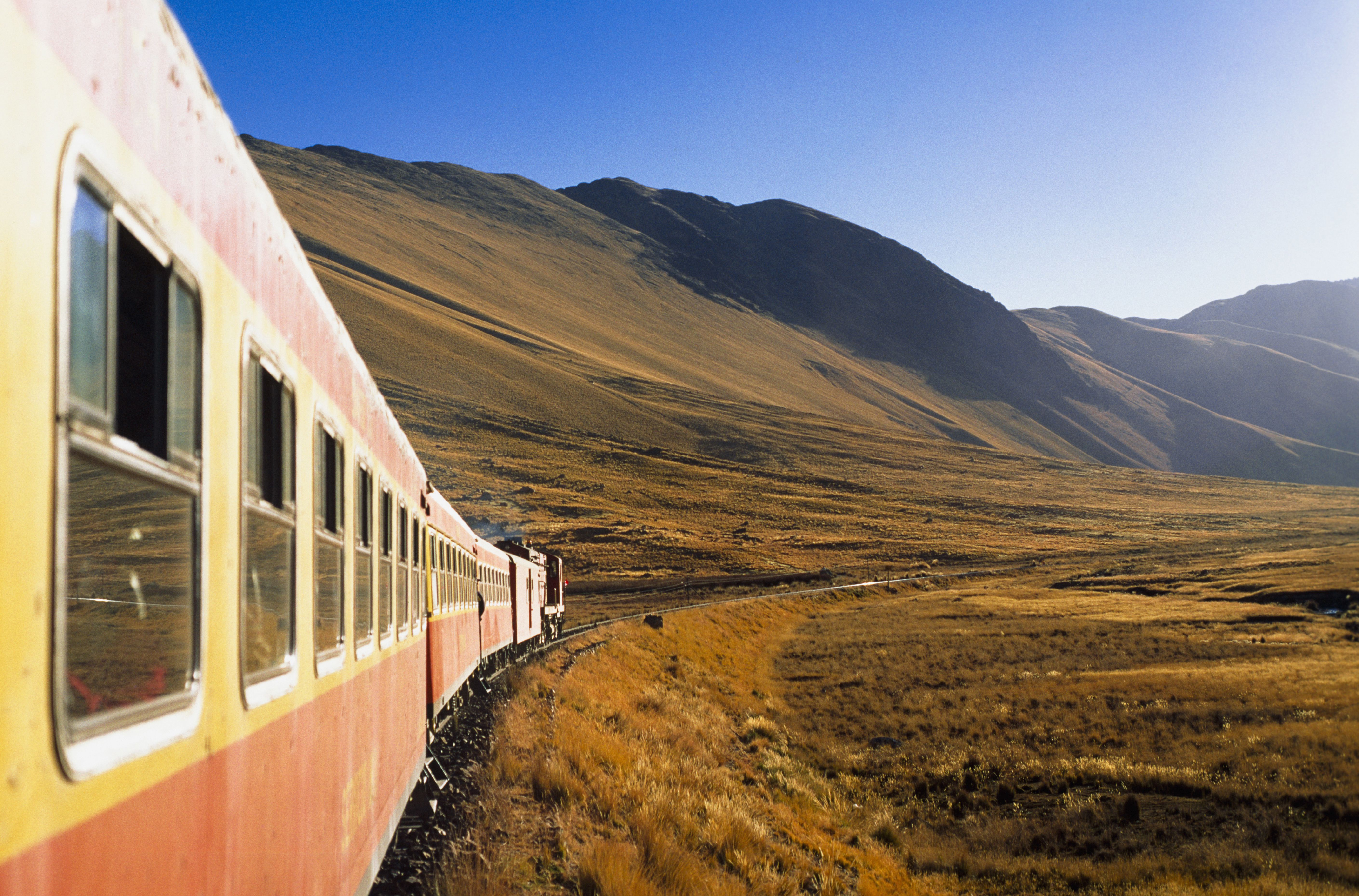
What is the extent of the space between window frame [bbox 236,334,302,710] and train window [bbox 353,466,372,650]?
1361 mm

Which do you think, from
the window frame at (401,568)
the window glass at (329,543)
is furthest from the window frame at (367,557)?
the window frame at (401,568)

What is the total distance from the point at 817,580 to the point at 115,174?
209ft

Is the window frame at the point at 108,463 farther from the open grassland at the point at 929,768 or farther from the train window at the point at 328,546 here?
the open grassland at the point at 929,768

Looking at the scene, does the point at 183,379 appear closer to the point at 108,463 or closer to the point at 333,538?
the point at 108,463

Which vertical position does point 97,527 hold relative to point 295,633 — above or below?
above

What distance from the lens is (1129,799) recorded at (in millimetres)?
13289

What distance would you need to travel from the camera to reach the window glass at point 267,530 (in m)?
2.70

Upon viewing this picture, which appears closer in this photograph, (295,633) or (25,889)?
(25,889)

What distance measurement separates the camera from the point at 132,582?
7.55 ft

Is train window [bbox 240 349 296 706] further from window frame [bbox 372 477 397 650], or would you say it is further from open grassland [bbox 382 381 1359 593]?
open grassland [bbox 382 381 1359 593]

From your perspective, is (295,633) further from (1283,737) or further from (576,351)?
(576,351)

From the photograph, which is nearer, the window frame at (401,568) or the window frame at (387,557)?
the window frame at (387,557)

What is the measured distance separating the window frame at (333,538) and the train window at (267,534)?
0.33m

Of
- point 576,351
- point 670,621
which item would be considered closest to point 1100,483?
point 576,351
